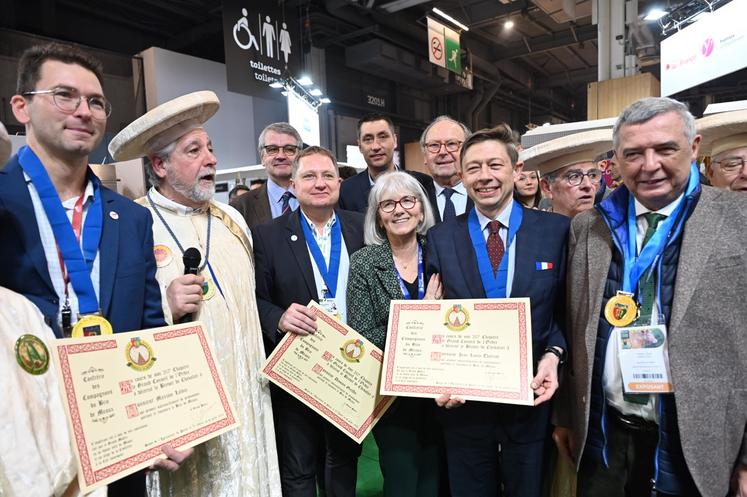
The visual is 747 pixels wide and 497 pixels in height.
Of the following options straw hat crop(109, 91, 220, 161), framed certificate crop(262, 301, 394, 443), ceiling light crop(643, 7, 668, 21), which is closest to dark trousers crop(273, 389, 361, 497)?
framed certificate crop(262, 301, 394, 443)

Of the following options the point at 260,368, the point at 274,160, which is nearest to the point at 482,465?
the point at 260,368

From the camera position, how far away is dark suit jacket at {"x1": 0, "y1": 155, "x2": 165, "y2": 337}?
4.37 feet

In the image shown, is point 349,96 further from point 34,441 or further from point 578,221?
point 34,441

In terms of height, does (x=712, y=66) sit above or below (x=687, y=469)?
above

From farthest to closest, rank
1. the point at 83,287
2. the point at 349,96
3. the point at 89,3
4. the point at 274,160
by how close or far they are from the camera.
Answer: the point at 349,96
the point at 89,3
the point at 274,160
the point at 83,287

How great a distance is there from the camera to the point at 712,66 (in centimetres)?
560

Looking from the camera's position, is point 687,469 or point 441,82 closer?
point 687,469

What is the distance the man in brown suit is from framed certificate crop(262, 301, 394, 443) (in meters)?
0.80

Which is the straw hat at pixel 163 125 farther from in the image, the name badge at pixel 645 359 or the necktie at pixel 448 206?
the name badge at pixel 645 359

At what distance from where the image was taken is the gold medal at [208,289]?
1843 millimetres

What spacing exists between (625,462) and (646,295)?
0.62 metres

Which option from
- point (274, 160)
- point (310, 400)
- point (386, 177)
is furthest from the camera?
point (274, 160)

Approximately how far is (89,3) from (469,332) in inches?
361

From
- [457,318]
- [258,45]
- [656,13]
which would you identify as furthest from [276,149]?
[656,13]
